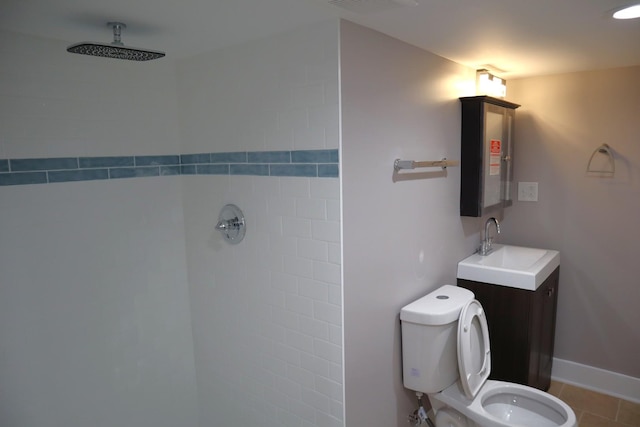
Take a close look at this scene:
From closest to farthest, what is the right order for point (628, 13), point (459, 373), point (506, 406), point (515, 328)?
point (628, 13) → point (459, 373) → point (506, 406) → point (515, 328)

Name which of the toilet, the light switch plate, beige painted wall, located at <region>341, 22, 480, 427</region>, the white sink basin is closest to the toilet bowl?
the toilet

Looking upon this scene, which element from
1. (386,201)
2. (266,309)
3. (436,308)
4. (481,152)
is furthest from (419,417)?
(481,152)

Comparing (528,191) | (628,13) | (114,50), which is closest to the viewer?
(114,50)

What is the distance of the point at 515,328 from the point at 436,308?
29.7 inches

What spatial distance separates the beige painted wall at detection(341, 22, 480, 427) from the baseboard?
139cm

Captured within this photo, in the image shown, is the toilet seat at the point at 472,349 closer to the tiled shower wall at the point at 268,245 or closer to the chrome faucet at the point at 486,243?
the tiled shower wall at the point at 268,245

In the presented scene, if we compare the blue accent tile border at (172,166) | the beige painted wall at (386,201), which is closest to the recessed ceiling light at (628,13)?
the beige painted wall at (386,201)

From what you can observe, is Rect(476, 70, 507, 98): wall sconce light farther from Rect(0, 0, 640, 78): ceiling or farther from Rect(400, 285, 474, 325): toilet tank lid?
Rect(400, 285, 474, 325): toilet tank lid

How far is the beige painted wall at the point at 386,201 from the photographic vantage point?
1782mm

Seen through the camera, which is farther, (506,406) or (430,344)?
(506,406)

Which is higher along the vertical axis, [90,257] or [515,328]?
[90,257]

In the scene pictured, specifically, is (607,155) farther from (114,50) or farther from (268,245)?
(114,50)

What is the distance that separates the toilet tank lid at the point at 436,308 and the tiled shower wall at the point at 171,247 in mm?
463

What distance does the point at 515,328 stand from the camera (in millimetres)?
2523
